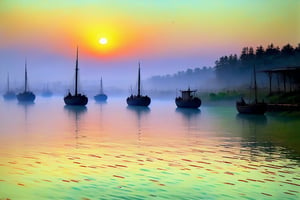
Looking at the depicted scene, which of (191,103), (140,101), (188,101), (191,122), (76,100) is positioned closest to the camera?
(191,122)

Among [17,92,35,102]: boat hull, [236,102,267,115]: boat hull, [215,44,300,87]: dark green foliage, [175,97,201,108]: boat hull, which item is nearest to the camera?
[215,44,300,87]: dark green foliage

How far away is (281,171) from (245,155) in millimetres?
1467

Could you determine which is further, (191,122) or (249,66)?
(249,66)

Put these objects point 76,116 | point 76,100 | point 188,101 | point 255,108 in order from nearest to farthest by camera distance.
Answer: point 255,108 → point 76,116 → point 188,101 → point 76,100

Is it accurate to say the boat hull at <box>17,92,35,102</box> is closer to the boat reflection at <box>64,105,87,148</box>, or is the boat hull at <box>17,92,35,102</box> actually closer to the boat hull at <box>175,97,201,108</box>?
the boat reflection at <box>64,105,87,148</box>

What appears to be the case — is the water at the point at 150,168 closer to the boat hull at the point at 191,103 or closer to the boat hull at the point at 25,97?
the boat hull at the point at 191,103

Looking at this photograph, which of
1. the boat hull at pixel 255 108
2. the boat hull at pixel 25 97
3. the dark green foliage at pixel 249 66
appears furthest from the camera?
the boat hull at pixel 25 97

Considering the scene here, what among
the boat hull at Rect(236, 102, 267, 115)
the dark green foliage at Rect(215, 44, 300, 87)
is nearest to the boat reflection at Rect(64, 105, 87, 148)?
the dark green foliage at Rect(215, 44, 300, 87)

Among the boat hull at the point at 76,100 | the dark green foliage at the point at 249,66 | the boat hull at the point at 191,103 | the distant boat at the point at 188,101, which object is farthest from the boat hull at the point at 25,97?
the dark green foliage at the point at 249,66

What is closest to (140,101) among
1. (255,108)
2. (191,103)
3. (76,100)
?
(76,100)

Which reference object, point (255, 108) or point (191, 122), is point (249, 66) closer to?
point (255, 108)

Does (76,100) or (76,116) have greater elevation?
(76,100)

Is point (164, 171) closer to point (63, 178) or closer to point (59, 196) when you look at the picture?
point (63, 178)

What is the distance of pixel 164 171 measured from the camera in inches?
233
